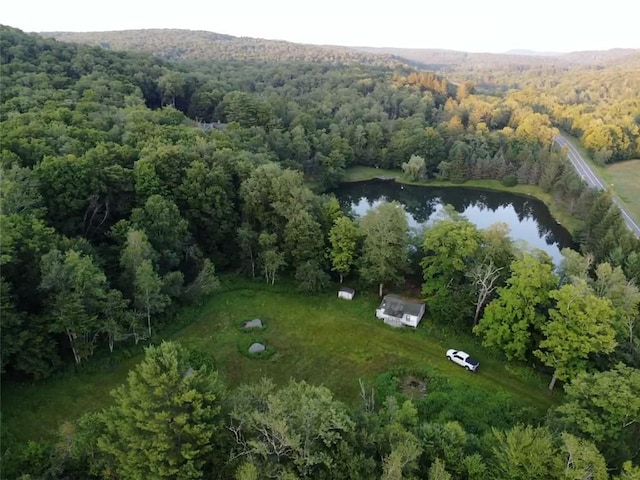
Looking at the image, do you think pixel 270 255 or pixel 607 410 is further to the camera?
pixel 270 255

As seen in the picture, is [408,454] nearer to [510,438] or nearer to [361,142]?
[510,438]

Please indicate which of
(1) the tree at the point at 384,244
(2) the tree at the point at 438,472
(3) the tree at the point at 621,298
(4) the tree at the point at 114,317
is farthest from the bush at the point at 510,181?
(2) the tree at the point at 438,472

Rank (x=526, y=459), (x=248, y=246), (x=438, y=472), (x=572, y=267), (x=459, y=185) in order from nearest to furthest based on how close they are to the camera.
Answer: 1. (x=438, y=472)
2. (x=526, y=459)
3. (x=572, y=267)
4. (x=248, y=246)
5. (x=459, y=185)

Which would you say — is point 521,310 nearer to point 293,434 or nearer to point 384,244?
point 384,244

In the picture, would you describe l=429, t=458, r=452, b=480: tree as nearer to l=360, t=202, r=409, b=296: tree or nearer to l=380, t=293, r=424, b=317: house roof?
l=380, t=293, r=424, b=317: house roof

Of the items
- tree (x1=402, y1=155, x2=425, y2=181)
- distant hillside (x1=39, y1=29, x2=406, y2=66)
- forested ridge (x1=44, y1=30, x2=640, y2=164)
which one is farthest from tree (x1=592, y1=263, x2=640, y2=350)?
distant hillside (x1=39, y1=29, x2=406, y2=66)

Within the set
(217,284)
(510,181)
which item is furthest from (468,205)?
(217,284)
